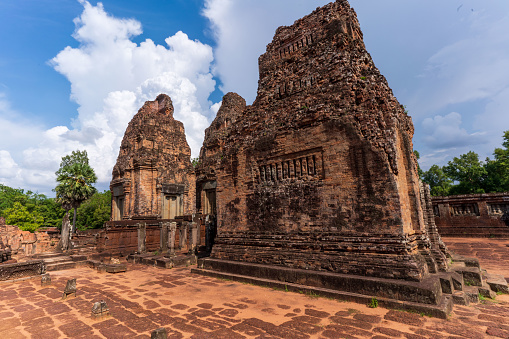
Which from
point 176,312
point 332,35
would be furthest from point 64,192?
point 332,35

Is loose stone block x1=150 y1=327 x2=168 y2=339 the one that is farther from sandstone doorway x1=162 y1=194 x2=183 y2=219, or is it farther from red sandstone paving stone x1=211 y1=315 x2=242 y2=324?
sandstone doorway x1=162 y1=194 x2=183 y2=219

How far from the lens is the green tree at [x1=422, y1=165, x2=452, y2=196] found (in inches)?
1305

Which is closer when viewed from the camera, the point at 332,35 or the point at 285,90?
the point at 332,35

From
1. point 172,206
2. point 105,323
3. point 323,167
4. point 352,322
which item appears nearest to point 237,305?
point 352,322

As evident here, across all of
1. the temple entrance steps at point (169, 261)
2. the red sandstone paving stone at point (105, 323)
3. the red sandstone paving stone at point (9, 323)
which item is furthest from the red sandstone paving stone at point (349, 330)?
the temple entrance steps at point (169, 261)

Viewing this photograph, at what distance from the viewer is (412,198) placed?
6555mm

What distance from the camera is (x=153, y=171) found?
18609 mm

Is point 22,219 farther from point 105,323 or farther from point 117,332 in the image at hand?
point 117,332

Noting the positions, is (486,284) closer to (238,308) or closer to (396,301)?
(396,301)

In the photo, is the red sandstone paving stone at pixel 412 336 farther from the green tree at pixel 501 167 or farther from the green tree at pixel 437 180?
the green tree at pixel 437 180

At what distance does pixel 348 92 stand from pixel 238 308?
19.0 feet

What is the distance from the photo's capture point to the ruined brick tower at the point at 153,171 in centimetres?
1823

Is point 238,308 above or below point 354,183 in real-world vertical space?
below

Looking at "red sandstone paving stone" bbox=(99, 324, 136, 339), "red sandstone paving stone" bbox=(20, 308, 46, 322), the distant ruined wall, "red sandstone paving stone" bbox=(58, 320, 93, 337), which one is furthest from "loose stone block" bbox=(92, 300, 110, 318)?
the distant ruined wall
